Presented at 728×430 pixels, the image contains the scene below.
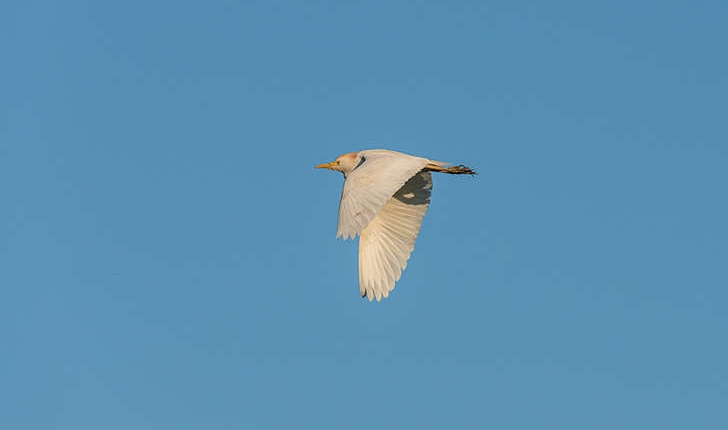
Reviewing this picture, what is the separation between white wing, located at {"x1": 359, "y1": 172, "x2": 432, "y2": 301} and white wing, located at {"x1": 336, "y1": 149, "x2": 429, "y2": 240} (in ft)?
6.31

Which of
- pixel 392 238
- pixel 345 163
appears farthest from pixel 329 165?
pixel 392 238

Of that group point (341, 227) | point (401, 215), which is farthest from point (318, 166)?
point (341, 227)

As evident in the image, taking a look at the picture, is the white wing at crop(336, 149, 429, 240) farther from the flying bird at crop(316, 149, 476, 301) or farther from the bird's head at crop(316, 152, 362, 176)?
the bird's head at crop(316, 152, 362, 176)

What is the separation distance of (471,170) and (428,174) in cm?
93

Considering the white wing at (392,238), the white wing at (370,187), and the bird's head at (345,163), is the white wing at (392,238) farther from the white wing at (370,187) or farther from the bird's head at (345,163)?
the white wing at (370,187)

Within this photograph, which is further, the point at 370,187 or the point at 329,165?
the point at 329,165

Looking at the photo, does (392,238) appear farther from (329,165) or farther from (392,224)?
(329,165)

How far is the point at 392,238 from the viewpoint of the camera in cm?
2562

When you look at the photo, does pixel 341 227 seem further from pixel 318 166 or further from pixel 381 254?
pixel 318 166

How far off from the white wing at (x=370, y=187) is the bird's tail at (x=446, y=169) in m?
0.50

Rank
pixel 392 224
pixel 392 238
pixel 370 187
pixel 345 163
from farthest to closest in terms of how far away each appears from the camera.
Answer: pixel 345 163 < pixel 392 224 < pixel 392 238 < pixel 370 187

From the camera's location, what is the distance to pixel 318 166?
27812mm

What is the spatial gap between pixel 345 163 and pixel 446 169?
3.10 meters

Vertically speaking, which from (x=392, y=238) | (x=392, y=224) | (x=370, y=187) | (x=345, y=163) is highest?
(x=345, y=163)
